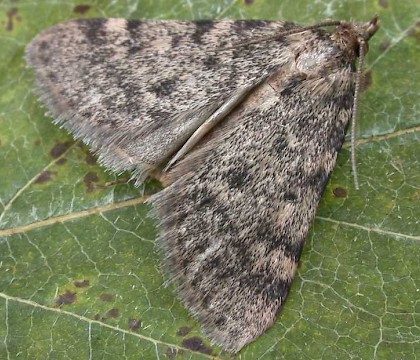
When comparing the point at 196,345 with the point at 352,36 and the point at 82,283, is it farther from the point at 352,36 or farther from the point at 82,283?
the point at 352,36

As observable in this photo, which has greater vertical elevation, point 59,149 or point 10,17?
point 10,17

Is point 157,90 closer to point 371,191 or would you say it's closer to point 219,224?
point 219,224

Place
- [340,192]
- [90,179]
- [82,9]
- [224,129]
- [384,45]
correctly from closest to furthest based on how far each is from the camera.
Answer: [224,129]
[340,192]
[90,179]
[384,45]
[82,9]

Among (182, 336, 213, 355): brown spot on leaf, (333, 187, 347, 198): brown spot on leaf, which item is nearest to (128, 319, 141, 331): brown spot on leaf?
(182, 336, 213, 355): brown spot on leaf

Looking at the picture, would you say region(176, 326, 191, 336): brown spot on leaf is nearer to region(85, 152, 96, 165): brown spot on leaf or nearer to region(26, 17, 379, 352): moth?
region(26, 17, 379, 352): moth

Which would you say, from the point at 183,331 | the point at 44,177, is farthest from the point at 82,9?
the point at 183,331
